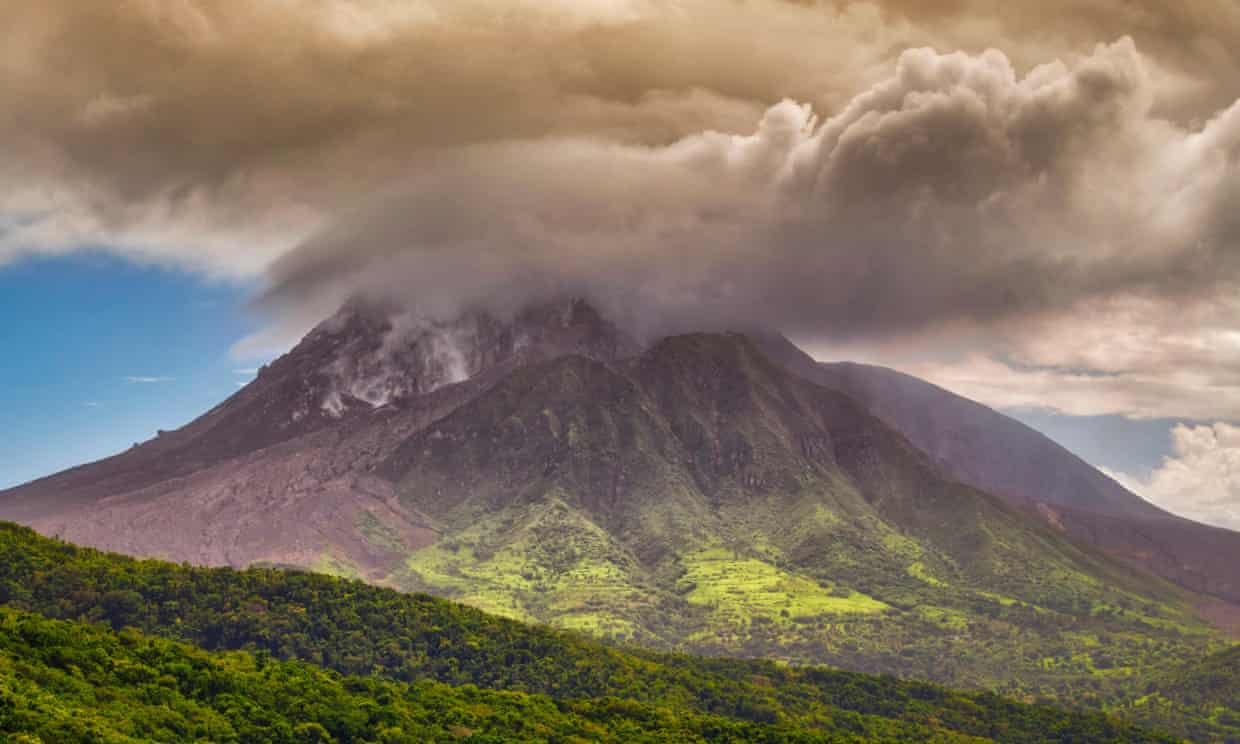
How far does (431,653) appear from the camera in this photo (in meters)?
135

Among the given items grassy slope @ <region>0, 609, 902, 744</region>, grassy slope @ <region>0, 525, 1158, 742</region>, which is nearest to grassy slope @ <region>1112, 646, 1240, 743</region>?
grassy slope @ <region>0, 525, 1158, 742</region>

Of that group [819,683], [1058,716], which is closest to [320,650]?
[819,683]

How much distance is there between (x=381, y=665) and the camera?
128 metres

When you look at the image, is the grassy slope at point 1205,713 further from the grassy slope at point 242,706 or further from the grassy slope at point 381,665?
the grassy slope at point 242,706

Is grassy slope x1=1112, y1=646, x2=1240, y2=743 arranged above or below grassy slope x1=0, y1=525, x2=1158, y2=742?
below

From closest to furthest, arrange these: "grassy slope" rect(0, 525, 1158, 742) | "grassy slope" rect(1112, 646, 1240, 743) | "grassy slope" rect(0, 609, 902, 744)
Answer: "grassy slope" rect(0, 609, 902, 744)
"grassy slope" rect(0, 525, 1158, 742)
"grassy slope" rect(1112, 646, 1240, 743)

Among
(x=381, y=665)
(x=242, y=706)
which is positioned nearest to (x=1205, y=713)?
(x=381, y=665)

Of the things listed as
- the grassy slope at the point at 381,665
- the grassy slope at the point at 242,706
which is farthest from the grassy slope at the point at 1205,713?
the grassy slope at the point at 242,706

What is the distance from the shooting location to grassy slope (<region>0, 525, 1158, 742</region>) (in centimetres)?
8219

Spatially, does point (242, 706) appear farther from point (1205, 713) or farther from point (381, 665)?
point (1205, 713)

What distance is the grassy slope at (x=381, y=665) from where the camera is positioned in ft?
270

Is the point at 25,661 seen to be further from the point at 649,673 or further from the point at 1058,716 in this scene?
the point at 1058,716

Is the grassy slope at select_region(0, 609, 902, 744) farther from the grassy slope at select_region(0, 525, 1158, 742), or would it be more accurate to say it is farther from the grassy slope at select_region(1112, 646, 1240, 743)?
the grassy slope at select_region(1112, 646, 1240, 743)

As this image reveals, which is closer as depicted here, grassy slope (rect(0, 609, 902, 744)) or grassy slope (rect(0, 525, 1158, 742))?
grassy slope (rect(0, 609, 902, 744))
